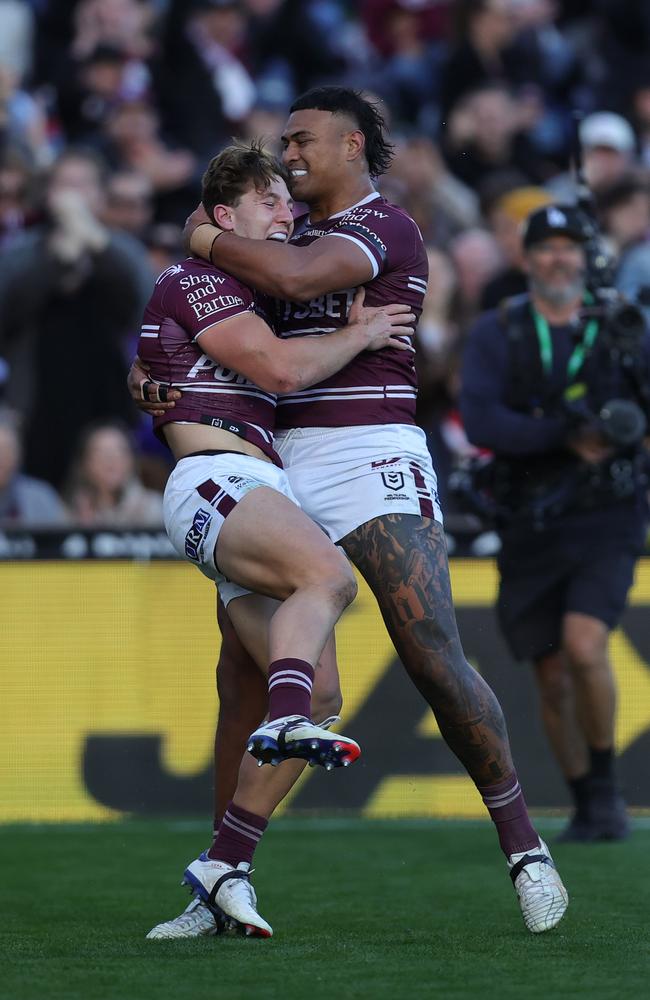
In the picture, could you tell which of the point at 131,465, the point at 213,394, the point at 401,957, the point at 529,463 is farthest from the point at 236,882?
the point at 131,465

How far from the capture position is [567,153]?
558 inches

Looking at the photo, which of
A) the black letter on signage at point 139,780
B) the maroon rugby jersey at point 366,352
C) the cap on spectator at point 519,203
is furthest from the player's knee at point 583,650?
the cap on spectator at point 519,203

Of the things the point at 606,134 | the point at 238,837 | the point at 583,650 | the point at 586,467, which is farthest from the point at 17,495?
the point at 606,134

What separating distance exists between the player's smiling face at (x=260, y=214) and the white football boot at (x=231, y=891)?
71.7 inches

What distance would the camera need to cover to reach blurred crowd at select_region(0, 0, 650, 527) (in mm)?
10703

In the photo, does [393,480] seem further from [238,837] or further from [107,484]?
[107,484]

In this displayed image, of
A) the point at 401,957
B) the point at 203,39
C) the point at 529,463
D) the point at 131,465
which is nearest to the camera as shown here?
the point at 401,957

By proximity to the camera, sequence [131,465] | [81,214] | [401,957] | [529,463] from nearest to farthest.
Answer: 1. [401,957]
2. [529,463]
3. [131,465]
4. [81,214]

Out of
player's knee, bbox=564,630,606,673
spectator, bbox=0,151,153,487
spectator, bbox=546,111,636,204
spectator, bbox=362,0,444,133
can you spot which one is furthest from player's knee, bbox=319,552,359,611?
spectator, bbox=362,0,444,133

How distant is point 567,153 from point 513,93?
62 cm

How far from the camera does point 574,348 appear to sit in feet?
26.5

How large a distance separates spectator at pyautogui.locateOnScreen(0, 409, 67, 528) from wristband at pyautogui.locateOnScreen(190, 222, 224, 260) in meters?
4.30

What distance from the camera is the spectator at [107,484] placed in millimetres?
9820

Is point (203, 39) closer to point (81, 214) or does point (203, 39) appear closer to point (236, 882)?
point (81, 214)
